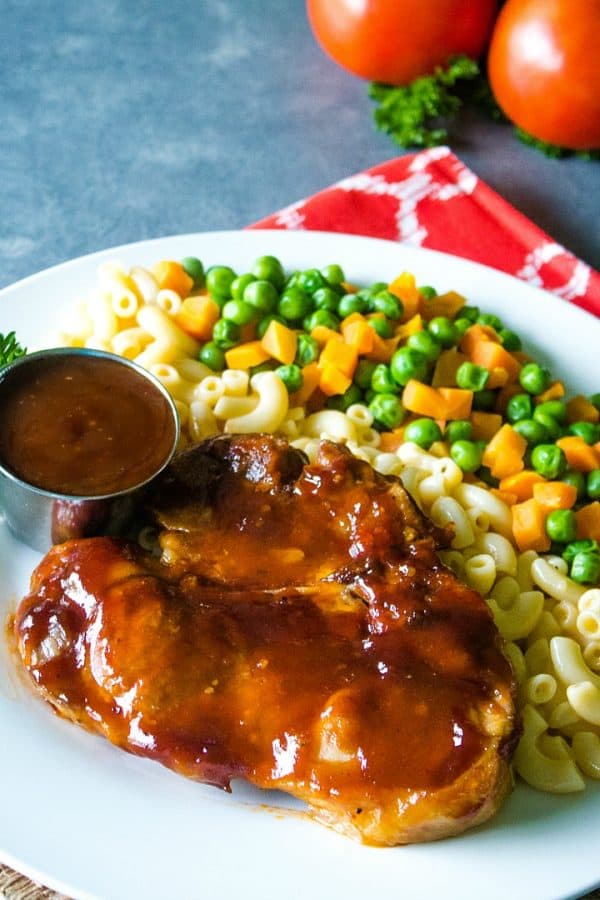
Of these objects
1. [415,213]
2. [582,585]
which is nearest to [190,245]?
[415,213]

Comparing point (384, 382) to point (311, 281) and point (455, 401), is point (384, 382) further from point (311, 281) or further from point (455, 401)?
point (311, 281)

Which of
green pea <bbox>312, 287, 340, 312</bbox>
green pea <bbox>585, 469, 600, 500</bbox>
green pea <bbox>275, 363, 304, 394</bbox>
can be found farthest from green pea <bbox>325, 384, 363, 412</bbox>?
green pea <bbox>585, 469, 600, 500</bbox>

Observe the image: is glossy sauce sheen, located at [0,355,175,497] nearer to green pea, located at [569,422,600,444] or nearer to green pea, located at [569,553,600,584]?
green pea, located at [569,553,600,584]

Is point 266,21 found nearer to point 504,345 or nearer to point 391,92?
point 391,92

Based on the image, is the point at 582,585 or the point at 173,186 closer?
the point at 582,585

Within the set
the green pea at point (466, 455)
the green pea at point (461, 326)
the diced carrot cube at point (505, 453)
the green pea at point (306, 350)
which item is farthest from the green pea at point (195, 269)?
the diced carrot cube at point (505, 453)
